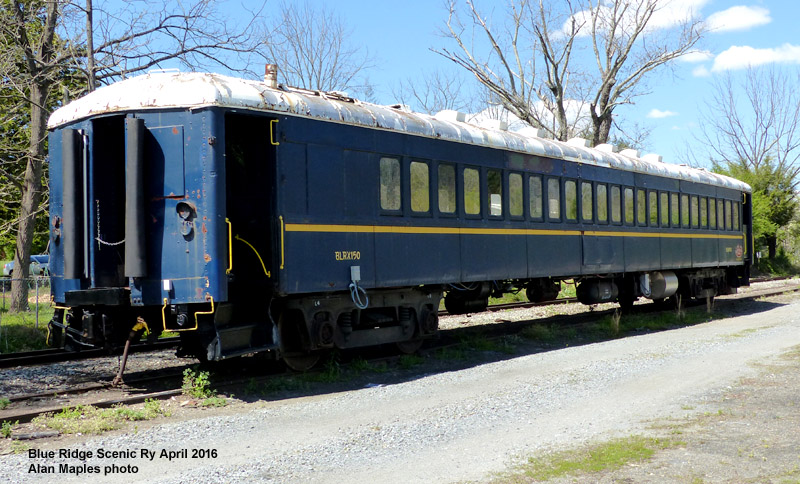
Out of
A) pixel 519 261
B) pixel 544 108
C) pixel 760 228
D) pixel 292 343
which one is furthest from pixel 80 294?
pixel 760 228

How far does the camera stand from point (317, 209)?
9.23 m

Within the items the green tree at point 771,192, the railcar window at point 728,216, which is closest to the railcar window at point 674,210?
the railcar window at point 728,216

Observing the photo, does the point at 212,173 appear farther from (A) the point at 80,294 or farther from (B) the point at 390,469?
(B) the point at 390,469

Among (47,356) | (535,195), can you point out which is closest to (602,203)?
(535,195)

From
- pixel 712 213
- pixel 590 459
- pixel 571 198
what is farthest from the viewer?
pixel 712 213

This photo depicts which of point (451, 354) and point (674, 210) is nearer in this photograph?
point (451, 354)

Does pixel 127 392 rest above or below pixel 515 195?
below

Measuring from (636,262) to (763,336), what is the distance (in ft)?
11.8

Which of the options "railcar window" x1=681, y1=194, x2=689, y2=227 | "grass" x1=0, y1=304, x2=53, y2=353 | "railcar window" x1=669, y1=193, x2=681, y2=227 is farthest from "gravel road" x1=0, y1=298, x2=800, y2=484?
"railcar window" x1=681, y1=194, x2=689, y2=227

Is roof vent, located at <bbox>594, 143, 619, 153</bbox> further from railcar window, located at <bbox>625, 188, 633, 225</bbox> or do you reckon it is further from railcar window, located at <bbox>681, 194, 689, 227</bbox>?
railcar window, located at <bbox>681, 194, 689, 227</bbox>

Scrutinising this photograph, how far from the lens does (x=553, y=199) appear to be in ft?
45.4

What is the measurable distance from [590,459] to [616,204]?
428 inches

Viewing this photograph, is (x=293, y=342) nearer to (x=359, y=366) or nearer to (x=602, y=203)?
(x=359, y=366)

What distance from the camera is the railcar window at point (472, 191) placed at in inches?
457
